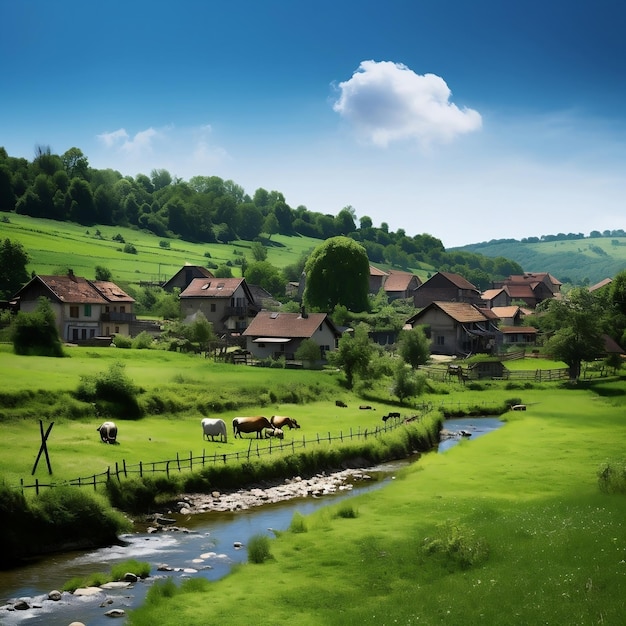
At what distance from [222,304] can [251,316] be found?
4896mm

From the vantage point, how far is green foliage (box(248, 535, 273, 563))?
3053 cm

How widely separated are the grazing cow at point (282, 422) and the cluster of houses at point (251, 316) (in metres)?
31.9

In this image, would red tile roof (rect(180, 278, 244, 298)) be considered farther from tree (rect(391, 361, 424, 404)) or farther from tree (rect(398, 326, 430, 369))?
tree (rect(391, 361, 424, 404))

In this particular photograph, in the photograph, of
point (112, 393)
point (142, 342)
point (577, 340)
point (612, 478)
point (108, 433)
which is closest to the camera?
point (612, 478)

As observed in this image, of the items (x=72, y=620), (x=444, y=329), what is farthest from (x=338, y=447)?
(x=444, y=329)

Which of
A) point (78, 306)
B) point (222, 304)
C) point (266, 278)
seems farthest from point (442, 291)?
point (78, 306)

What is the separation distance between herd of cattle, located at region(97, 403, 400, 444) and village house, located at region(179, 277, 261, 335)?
2025 inches

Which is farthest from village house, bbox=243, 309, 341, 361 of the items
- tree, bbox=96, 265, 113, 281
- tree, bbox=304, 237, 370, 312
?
tree, bbox=96, 265, 113, 281

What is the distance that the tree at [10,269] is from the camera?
110m

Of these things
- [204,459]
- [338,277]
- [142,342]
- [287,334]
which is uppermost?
[338,277]

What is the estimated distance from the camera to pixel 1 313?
8775 centimetres

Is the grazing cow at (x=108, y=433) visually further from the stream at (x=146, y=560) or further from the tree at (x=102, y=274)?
the tree at (x=102, y=274)

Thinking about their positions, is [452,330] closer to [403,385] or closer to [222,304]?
[222,304]

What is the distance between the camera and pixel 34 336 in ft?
229
